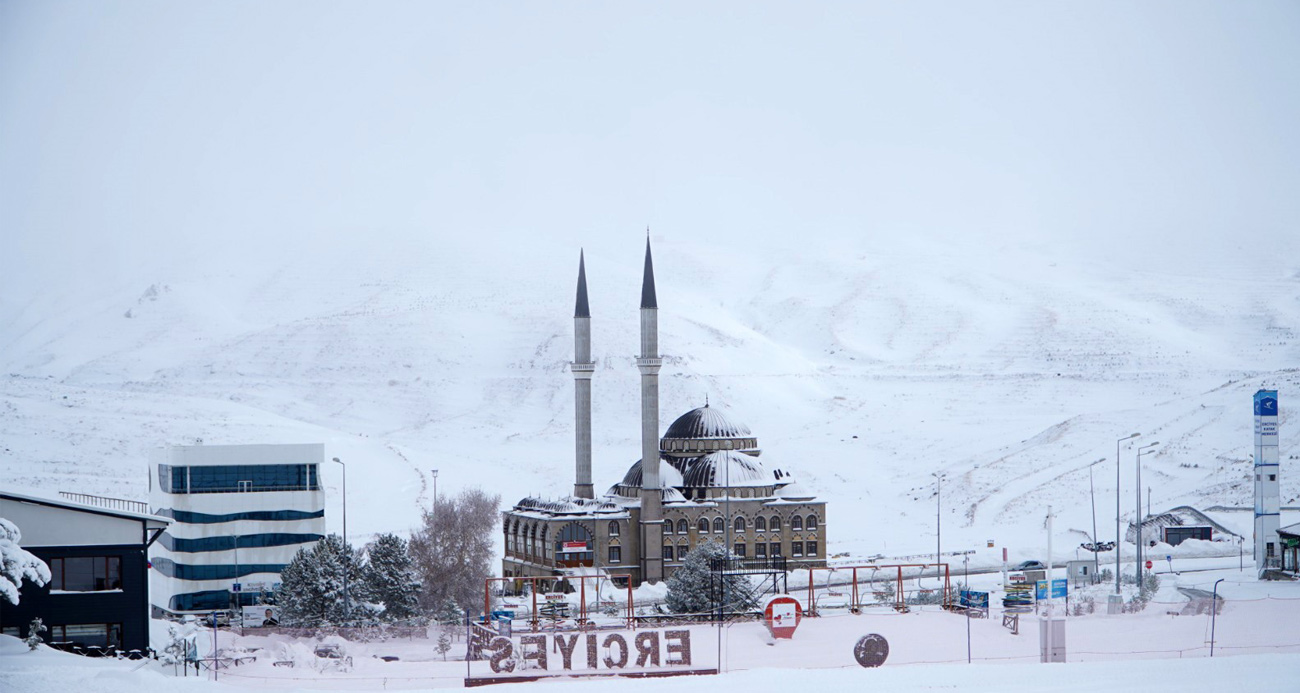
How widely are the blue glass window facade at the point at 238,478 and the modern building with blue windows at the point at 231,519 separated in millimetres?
48

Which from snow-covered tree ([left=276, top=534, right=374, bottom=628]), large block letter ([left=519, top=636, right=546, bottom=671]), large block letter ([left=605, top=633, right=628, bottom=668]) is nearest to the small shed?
large block letter ([left=605, top=633, right=628, bottom=668])

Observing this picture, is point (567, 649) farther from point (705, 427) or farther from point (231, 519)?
point (705, 427)

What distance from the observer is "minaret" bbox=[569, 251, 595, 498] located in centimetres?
8444

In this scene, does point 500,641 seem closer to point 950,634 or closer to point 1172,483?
point 950,634

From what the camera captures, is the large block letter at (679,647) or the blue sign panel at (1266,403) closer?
the large block letter at (679,647)

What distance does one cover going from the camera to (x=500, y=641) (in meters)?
41.6

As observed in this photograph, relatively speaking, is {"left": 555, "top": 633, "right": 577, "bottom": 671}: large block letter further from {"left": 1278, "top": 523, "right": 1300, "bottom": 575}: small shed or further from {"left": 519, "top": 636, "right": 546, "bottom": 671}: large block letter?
{"left": 1278, "top": 523, "right": 1300, "bottom": 575}: small shed

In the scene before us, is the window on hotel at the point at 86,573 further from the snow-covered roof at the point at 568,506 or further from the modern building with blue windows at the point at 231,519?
the snow-covered roof at the point at 568,506

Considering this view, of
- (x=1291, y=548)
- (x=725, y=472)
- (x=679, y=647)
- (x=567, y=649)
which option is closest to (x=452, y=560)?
(x=725, y=472)

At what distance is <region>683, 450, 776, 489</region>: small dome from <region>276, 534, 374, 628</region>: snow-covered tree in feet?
94.1

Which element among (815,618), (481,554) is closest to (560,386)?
(481,554)

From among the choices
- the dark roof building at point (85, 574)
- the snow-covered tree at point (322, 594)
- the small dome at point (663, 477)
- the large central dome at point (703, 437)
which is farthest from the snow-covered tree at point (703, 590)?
the large central dome at point (703, 437)

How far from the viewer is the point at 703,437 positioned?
290 ft

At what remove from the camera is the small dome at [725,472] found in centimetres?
8369
